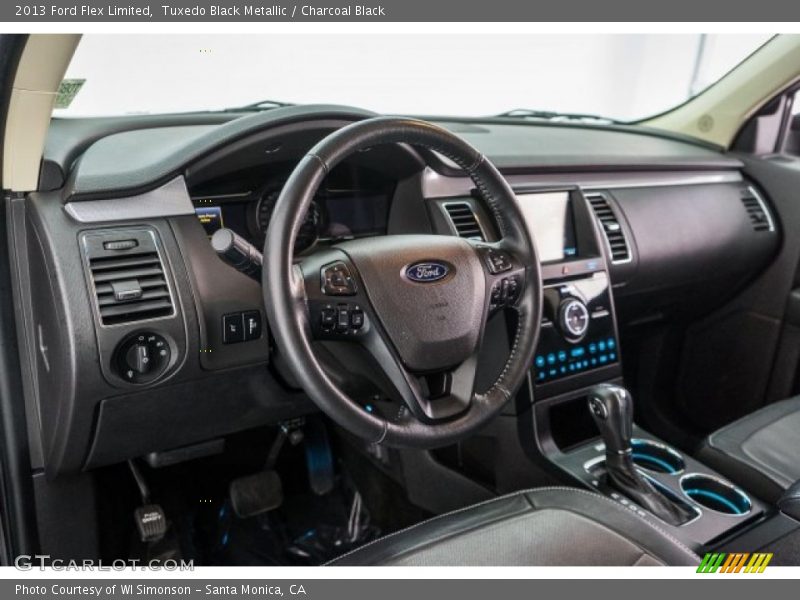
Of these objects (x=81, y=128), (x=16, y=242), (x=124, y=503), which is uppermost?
(x=81, y=128)

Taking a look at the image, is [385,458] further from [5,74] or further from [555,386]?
[5,74]

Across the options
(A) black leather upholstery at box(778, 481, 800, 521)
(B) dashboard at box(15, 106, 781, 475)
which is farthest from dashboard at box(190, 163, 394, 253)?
(A) black leather upholstery at box(778, 481, 800, 521)

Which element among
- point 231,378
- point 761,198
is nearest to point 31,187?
point 231,378

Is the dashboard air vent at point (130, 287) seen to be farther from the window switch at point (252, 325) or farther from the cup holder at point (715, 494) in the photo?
the cup holder at point (715, 494)

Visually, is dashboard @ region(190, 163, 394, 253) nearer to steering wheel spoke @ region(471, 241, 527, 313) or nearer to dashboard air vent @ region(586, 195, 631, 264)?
steering wheel spoke @ region(471, 241, 527, 313)

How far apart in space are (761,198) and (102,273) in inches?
84.2

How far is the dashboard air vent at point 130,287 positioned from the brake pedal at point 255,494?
0.75 meters

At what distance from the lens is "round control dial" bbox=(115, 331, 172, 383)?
3.90ft

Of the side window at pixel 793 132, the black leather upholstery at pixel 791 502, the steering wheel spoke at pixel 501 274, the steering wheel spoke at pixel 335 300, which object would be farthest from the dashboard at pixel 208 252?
the side window at pixel 793 132

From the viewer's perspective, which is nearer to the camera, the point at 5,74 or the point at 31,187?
the point at 5,74

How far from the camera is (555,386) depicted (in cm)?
159

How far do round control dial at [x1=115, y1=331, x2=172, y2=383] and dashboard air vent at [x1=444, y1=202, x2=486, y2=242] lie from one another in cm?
67

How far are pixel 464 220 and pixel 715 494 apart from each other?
0.80 meters

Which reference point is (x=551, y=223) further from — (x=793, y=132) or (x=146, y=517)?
(x=793, y=132)
